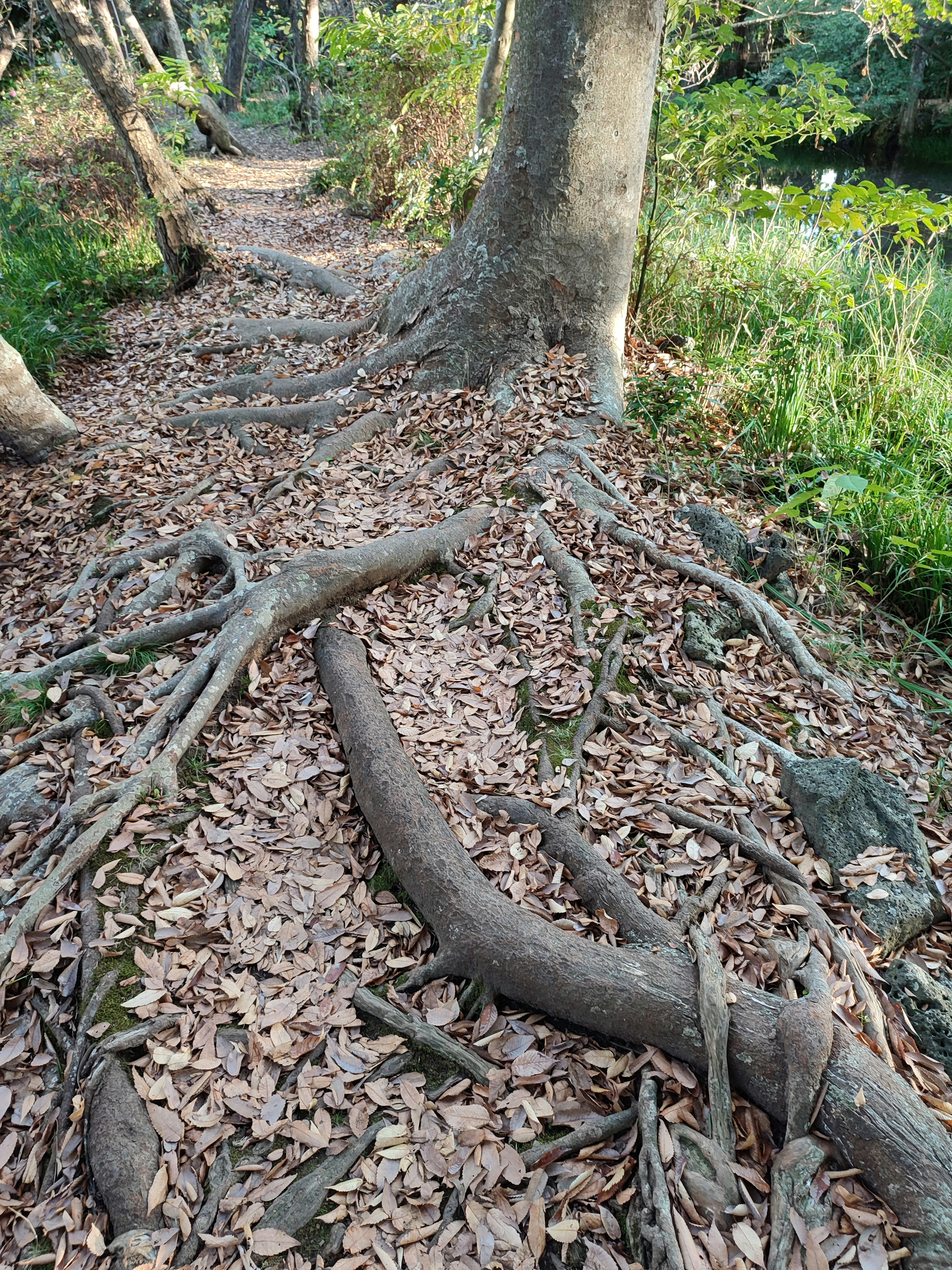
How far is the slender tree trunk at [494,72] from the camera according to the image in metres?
6.89

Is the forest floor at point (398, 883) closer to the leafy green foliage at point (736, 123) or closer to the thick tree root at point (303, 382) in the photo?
the thick tree root at point (303, 382)

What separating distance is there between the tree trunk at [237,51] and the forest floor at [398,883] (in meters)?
18.5

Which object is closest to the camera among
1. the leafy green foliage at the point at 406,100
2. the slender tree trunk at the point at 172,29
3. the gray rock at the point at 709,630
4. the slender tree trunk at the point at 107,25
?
Answer: the gray rock at the point at 709,630

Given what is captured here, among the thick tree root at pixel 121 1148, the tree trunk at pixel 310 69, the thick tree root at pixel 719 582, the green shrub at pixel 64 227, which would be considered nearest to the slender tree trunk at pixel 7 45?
the green shrub at pixel 64 227

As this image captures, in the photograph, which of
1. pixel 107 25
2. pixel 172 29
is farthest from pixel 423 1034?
pixel 172 29

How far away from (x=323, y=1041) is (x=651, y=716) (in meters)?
1.65

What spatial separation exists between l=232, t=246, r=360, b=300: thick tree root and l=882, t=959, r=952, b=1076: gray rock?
24.2ft

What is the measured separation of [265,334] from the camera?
6.59m

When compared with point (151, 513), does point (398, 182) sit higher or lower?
higher

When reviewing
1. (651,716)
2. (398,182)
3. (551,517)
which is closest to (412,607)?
(551,517)

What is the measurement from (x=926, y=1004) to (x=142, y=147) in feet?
30.5

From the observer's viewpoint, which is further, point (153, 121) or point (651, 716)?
point (153, 121)

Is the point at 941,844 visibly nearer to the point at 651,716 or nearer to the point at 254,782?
the point at 651,716

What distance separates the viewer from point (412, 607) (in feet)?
11.6
